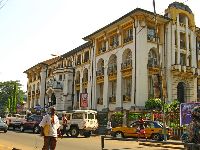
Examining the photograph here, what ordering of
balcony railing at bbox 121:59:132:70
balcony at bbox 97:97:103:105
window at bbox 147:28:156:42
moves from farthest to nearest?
balcony at bbox 97:97:103:105 < balcony railing at bbox 121:59:132:70 < window at bbox 147:28:156:42

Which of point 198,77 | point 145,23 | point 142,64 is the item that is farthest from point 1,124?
point 198,77

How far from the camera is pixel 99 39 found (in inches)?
1820

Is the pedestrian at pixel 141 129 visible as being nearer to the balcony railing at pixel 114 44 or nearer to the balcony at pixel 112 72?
the balcony at pixel 112 72

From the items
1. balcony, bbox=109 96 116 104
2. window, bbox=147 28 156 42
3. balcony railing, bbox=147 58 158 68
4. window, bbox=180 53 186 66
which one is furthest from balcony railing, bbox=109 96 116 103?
window, bbox=180 53 186 66

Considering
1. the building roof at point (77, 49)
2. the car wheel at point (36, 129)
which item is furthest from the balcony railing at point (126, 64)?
the car wheel at point (36, 129)


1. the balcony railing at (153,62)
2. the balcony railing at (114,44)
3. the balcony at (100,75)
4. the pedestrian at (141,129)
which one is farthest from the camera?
the balcony at (100,75)

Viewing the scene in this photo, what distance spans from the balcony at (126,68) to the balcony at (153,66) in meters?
2.14

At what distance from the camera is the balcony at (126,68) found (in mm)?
38625

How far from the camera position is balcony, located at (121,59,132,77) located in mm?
38625

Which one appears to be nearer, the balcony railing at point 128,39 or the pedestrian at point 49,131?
the pedestrian at point 49,131

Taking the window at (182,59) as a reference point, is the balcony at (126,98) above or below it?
below

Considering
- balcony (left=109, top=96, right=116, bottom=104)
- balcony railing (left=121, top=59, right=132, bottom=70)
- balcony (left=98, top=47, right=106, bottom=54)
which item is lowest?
balcony (left=109, top=96, right=116, bottom=104)

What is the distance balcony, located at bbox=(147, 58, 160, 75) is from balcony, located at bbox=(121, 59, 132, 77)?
7.02 feet

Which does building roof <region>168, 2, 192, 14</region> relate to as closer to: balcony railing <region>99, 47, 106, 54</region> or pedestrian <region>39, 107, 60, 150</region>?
balcony railing <region>99, 47, 106, 54</region>
